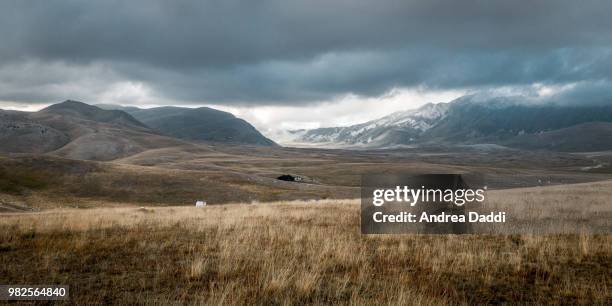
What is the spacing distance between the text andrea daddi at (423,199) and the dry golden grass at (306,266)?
3.79 feet

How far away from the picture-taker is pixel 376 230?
47.3ft

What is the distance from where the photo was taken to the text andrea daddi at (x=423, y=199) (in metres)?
13.7

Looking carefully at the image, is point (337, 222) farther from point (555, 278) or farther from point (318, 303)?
point (318, 303)

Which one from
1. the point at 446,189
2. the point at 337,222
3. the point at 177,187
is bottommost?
the point at 177,187

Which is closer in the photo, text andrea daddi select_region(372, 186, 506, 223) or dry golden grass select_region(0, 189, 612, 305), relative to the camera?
dry golden grass select_region(0, 189, 612, 305)

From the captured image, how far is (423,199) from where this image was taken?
14.3 meters

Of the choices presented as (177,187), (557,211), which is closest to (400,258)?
(557,211)

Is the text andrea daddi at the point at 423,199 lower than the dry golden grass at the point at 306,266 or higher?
higher

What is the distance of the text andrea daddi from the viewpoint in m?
13.7

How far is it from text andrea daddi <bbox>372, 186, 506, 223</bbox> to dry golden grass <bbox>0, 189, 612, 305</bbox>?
3.79ft

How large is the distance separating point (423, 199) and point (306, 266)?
245 inches

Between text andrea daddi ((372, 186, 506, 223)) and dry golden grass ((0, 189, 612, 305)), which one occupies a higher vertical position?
text andrea daddi ((372, 186, 506, 223))

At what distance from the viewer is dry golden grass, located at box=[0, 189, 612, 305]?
734 centimetres

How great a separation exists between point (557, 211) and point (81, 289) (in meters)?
17.3
